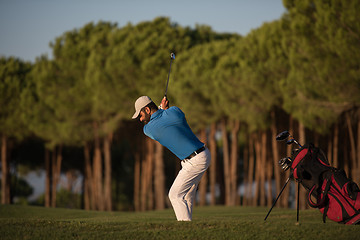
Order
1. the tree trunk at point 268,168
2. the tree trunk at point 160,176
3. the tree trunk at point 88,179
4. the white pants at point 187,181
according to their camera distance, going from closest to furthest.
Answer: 1. the white pants at point 187,181
2. the tree trunk at point 268,168
3. the tree trunk at point 160,176
4. the tree trunk at point 88,179

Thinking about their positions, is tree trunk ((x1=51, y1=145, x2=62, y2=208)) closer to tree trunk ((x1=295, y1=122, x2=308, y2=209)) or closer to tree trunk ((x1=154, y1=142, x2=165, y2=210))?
tree trunk ((x1=154, y1=142, x2=165, y2=210))

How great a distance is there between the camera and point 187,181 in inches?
293

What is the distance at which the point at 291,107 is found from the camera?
72.5ft

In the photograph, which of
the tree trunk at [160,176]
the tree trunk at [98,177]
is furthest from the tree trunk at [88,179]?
the tree trunk at [160,176]

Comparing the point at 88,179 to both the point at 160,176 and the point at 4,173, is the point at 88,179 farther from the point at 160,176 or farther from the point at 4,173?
the point at 160,176

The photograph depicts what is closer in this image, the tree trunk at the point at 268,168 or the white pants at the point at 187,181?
the white pants at the point at 187,181

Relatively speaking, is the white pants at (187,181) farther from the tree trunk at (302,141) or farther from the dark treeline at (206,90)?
the tree trunk at (302,141)

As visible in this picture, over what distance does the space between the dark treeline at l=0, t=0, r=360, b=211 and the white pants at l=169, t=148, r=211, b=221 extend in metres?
11.7

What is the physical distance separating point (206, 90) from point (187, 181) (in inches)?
741

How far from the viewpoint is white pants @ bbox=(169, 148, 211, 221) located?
7414 millimetres

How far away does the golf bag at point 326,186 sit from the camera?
7.65 meters

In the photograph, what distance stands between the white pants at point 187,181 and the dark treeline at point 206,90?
1169 cm

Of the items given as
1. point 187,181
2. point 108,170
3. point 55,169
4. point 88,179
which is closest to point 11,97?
point 55,169

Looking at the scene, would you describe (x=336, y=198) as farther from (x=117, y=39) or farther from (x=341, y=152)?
(x=117, y=39)
